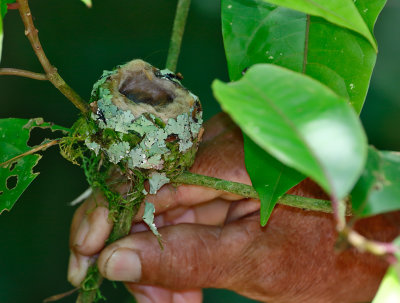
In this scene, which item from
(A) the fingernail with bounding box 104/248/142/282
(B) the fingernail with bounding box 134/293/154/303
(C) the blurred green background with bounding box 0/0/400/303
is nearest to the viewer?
(A) the fingernail with bounding box 104/248/142/282

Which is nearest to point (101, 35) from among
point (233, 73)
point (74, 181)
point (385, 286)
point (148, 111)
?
point (74, 181)

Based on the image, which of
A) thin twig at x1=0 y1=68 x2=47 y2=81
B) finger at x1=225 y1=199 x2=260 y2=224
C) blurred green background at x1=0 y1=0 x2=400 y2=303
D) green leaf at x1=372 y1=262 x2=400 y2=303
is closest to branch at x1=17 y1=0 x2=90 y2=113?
thin twig at x1=0 y1=68 x2=47 y2=81

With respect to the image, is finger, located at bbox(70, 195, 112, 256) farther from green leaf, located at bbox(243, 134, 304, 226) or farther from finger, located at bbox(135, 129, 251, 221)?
green leaf, located at bbox(243, 134, 304, 226)

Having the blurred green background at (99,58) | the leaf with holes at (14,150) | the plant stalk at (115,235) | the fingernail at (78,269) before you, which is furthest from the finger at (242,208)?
the blurred green background at (99,58)

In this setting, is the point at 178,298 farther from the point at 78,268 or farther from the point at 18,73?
the point at 18,73

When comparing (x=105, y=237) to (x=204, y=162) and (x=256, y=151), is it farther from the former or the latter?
(x=256, y=151)

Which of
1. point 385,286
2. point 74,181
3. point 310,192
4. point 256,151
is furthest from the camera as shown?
point 74,181
